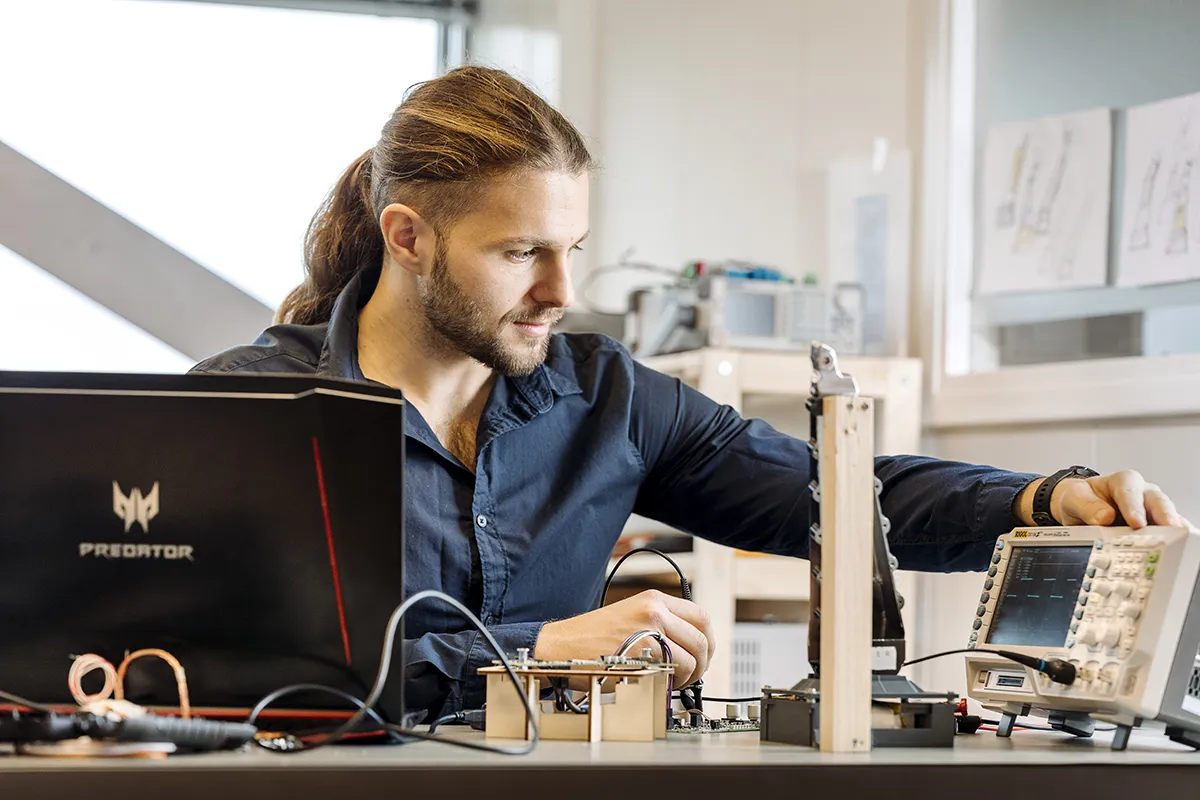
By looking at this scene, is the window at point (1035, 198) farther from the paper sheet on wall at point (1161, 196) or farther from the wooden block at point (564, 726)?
the wooden block at point (564, 726)

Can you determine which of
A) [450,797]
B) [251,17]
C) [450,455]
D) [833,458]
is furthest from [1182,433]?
[251,17]

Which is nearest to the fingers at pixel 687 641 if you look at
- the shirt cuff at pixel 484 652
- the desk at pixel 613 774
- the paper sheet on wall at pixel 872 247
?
the shirt cuff at pixel 484 652

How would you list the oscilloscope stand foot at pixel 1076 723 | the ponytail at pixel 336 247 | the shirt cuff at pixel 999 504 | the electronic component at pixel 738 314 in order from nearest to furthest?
1. the oscilloscope stand foot at pixel 1076 723
2. the shirt cuff at pixel 999 504
3. the ponytail at pixel 336 247
4. the electronic component at pixel 738 314

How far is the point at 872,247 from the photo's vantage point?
3.02 meters

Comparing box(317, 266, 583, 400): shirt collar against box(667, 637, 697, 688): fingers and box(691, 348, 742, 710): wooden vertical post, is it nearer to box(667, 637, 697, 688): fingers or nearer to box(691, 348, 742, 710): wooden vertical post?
box(667, 637, 697, 688): fingers

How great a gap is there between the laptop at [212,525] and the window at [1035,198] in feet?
5.51

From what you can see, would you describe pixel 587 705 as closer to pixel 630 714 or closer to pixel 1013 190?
pixel 630 714

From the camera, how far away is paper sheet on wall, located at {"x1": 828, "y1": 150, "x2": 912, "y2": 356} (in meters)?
2.94

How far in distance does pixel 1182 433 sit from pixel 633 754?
1632 millimetres

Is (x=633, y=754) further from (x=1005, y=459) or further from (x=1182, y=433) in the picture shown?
(x=1005, y=459)

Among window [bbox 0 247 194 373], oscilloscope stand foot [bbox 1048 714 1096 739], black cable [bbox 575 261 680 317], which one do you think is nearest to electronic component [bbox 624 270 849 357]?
black cable [bbox 575 261 680 317]

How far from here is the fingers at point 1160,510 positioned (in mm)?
1118

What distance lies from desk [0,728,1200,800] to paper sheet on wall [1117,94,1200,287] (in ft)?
4.88

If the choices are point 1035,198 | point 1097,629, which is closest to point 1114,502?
point 1097,629
